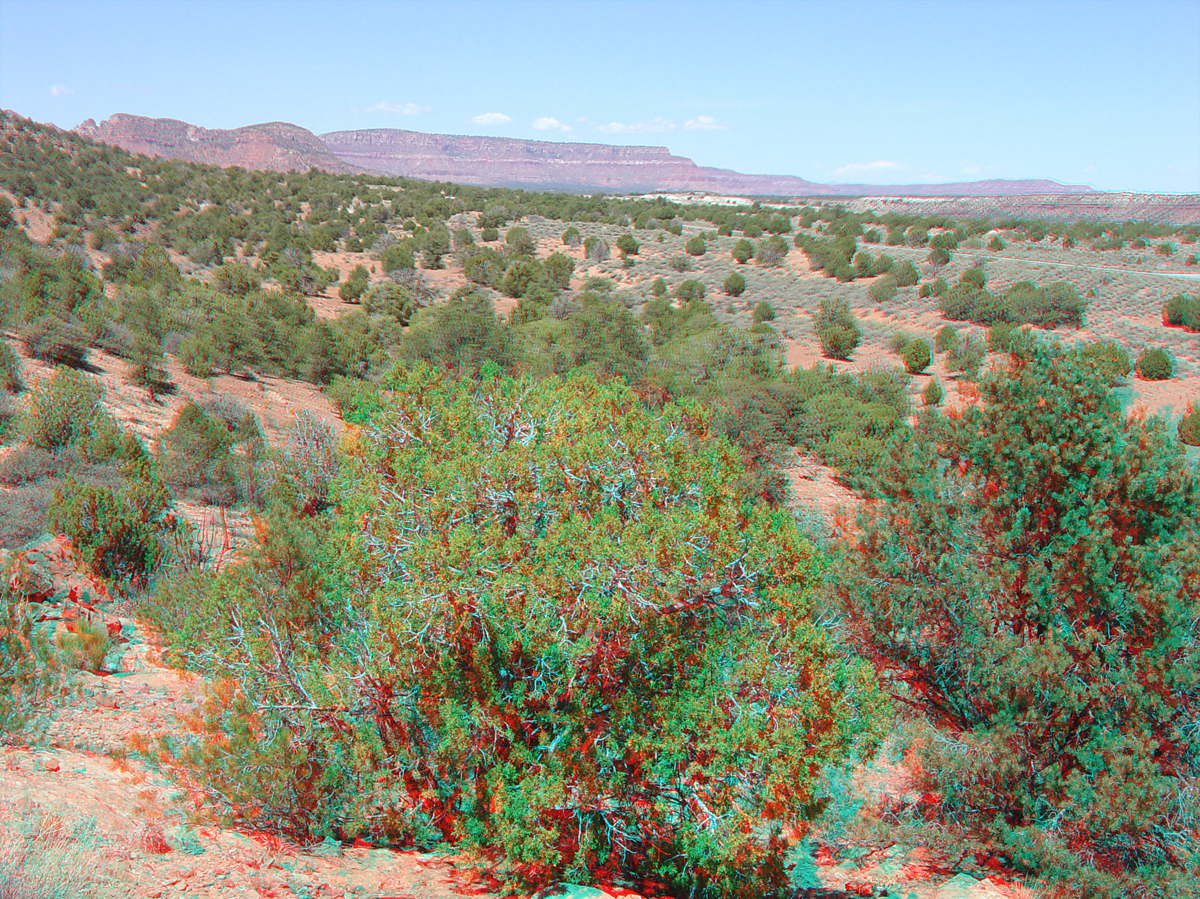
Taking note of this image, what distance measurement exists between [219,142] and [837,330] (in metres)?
115

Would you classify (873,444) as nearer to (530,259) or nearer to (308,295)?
(308,295)

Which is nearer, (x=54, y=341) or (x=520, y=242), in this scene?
(x=54, y=341)

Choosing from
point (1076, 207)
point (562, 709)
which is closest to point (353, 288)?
point (562, 709)

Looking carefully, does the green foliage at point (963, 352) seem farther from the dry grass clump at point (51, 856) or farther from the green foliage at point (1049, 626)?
A: the dry grass clump at point (51, 856)

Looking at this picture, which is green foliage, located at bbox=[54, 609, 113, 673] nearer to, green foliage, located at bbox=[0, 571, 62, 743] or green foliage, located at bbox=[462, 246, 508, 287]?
green foliage, located at bbox=[0, 571, 62, 743]

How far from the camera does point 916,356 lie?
2658cm

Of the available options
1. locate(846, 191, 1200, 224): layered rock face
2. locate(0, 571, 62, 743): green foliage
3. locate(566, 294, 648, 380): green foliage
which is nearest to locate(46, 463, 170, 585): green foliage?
locate(0, 571, 62, 743): green foliage

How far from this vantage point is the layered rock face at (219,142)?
106 metres

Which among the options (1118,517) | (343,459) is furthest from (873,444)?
(343,459)

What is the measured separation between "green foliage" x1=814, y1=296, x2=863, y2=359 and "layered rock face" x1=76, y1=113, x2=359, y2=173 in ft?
285

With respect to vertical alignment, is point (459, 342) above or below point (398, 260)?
below

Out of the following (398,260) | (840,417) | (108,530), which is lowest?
(840,417)

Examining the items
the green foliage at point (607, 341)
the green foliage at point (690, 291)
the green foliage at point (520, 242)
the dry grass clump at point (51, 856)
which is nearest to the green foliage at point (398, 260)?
the green foliage at point (520, 242)

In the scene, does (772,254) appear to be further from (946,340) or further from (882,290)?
(946,340)
